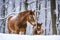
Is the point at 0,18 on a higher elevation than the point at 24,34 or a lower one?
higher

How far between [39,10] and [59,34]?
14.1 inches

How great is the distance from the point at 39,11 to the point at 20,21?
0.81 ft

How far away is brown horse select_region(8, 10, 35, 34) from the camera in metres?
1.71

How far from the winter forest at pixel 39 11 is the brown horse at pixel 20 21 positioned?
4cm

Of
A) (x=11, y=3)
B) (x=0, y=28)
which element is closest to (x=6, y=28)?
(x=0, y=28)

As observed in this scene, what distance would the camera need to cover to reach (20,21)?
1721mm

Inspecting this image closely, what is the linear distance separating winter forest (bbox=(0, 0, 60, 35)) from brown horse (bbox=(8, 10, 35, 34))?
41 mm

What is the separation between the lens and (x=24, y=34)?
5.58ft

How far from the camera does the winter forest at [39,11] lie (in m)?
1.70
